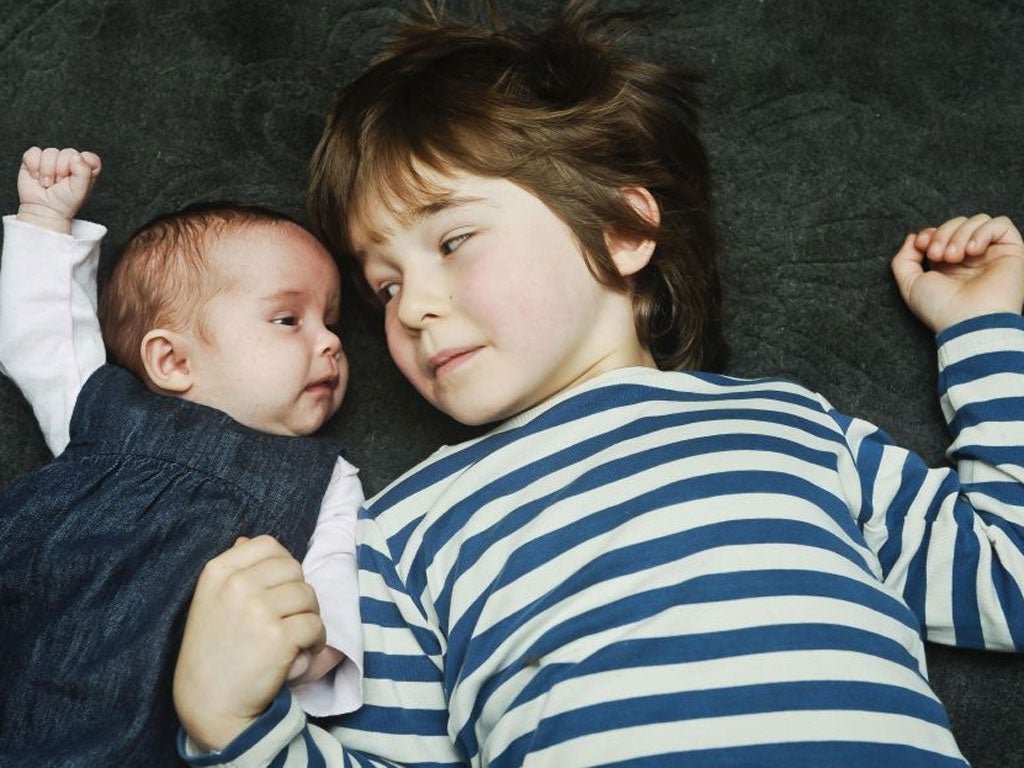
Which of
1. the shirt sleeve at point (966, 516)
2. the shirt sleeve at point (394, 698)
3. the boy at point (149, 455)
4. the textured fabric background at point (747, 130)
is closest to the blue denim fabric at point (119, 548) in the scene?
the boy at point (149, 455)

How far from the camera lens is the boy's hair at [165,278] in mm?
1097

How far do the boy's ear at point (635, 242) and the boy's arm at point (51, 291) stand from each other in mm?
596

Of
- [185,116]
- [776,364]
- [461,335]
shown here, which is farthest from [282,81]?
[776,364]

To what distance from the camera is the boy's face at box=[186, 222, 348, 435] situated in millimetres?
1092

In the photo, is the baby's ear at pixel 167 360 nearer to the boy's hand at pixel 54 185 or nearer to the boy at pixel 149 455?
the boy at pixel 149 455

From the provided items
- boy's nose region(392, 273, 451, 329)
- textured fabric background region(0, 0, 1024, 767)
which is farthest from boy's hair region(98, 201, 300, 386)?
boy's nose region(392, 273, 451, 329)

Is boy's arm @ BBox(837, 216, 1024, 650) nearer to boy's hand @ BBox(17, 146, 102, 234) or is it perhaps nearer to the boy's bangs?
the boy's bangs

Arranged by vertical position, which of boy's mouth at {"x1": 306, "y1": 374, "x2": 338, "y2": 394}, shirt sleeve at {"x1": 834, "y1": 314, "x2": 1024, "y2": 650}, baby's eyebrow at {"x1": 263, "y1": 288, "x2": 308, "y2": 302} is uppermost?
baby's eyebrow at {"x1": 263, "y1": 288, "x2": 308, "y2": 302}

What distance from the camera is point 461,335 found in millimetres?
1016

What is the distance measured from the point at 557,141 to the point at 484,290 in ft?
0.65

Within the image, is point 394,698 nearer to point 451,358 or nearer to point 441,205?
point 451,358

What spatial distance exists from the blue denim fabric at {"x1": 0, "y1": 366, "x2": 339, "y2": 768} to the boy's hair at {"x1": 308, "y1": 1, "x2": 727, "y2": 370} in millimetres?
293

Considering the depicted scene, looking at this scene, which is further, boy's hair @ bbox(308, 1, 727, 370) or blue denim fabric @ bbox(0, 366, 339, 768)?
boy's hair @ bbox(308, 1, 727, 370)

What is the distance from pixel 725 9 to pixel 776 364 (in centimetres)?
47
